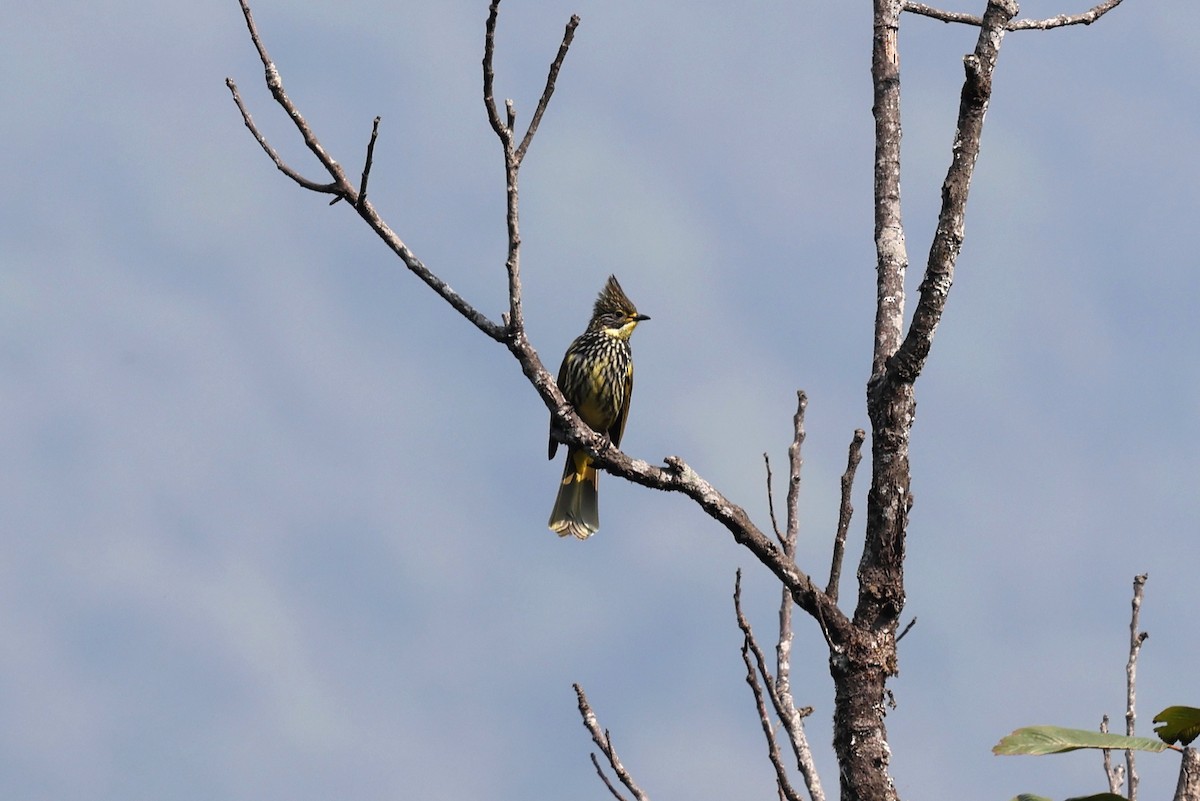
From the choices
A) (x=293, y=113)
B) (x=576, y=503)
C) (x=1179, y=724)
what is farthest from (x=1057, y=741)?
(x=576, y=503)

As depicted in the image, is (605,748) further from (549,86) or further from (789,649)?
(549,86)

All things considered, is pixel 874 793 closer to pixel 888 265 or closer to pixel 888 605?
pixel 888 605

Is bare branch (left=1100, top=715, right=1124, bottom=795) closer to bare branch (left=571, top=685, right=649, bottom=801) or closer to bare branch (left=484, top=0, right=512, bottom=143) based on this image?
bare branch (left=571, top=685, right=649, bottom=801)

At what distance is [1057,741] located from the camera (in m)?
2.85

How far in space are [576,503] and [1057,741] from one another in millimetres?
7629

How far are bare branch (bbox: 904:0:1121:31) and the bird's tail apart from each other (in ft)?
16.7

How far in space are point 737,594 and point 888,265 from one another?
4.35 ft

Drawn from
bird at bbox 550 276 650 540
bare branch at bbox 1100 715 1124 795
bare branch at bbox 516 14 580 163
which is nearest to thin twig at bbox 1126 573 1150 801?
bare branch at bbox 1100 715 1124 795

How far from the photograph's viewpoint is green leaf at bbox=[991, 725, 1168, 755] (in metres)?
2.77

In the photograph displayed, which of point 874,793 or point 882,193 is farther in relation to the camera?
point 882,193

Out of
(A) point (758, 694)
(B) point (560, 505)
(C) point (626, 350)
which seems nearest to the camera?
(A) point (758, 694)

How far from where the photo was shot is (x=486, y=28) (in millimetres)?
3969

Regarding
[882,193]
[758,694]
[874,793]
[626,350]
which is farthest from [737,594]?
[626,350]

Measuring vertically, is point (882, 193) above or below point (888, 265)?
above
